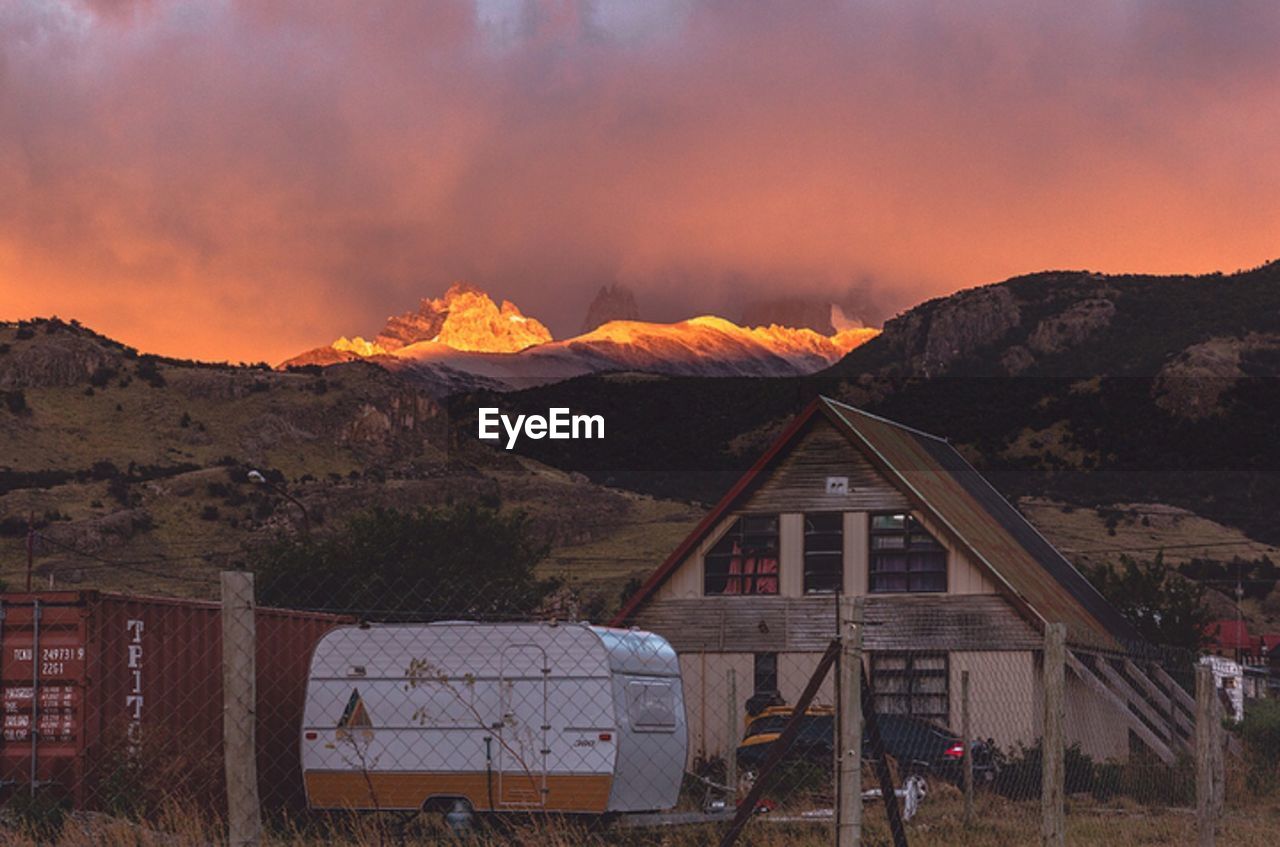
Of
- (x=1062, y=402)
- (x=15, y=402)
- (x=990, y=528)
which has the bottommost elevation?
(x=990, y=528)

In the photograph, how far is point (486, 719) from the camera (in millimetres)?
20125

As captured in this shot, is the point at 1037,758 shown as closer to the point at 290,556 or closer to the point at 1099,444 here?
the point at 290,556

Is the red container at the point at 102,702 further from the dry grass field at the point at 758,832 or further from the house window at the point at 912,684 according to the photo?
the house window at the point at 912,684

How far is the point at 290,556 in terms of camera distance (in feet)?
200

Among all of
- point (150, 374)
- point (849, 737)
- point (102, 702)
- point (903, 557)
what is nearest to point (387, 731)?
point (102, 702)

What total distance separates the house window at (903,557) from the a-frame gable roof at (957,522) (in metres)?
0.65

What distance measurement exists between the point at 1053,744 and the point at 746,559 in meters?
27.0

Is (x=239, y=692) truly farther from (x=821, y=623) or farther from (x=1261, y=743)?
(x=1261, y=743)

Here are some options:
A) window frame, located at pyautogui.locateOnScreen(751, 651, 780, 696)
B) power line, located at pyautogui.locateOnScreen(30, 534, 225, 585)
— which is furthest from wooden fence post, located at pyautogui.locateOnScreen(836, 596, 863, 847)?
power line, located at pyautogui.locateOnScreen(30, 534, 225, 585)

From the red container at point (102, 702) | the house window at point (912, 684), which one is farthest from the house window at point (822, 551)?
the red container at point (102, 702)

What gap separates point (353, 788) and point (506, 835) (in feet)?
7.14

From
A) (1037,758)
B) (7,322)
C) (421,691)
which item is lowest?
(1037,758)

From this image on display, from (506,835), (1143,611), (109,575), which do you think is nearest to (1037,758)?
(506,835)

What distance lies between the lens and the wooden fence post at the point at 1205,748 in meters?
14.5
